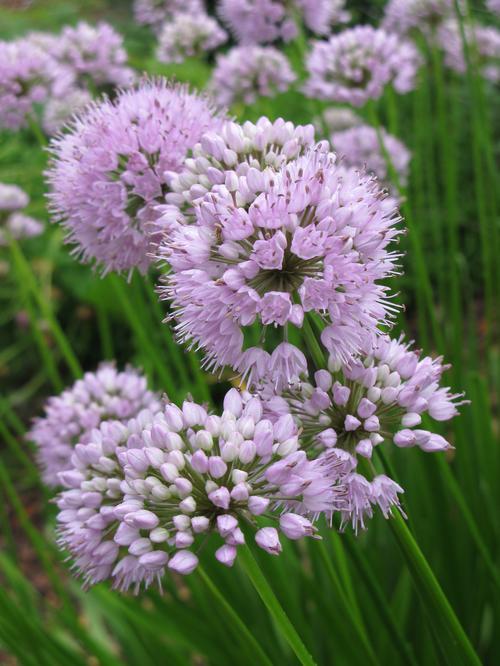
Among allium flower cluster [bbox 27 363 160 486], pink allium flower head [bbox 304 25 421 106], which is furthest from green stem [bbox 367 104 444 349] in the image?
allium flower cluster [bbox 27 363 160 486]

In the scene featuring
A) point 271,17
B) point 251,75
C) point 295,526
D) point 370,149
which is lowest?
point 295,526

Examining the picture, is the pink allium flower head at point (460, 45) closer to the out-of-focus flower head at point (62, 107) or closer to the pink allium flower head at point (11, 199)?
the out-of-focus flower head at point (62, 107)

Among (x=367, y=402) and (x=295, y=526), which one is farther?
(x=367, y=402)

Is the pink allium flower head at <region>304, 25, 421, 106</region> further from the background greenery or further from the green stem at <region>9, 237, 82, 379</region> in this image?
the green stem at <region>9, 237, 82, 379</region>

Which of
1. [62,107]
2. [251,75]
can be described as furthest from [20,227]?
[251,75]

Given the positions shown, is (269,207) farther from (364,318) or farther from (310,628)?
(310,628)

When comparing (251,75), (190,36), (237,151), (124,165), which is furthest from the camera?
(190,36)

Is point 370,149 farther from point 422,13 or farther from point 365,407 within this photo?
point 365,407

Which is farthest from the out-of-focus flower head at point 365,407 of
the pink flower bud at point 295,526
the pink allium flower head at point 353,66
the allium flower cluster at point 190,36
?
the allium flower cluster at point 190,36
